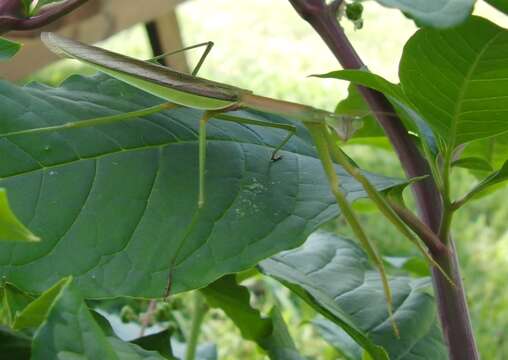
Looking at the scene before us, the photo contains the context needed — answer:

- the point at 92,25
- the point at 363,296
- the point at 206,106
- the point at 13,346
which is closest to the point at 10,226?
the point at 13,346

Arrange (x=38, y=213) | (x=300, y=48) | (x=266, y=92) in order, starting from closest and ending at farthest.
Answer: (x=38, y=213)
(x=266, y=92)
(x=300, y=48)

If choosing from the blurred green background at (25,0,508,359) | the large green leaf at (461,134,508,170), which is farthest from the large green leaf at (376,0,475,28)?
the blurred green background at (25,0,508,359)

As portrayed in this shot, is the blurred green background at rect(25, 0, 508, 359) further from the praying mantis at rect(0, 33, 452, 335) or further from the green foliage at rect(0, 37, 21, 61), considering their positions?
the green foliage at rect(0, 37, 21, 61)

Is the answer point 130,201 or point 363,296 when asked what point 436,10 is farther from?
point 363,296

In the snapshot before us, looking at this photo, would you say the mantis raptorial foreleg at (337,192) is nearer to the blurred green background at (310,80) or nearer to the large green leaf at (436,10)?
the large green leaf at (436,10)

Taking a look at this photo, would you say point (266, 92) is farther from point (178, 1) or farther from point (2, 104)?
point (2, 104)

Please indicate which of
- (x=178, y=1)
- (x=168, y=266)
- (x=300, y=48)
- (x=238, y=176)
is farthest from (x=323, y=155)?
(x=300, y=48)
